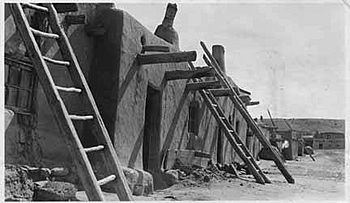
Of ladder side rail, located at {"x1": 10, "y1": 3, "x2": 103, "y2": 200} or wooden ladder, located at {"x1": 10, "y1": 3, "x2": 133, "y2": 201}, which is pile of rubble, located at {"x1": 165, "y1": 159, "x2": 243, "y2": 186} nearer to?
wooden ladder, located at {"x1": 10, "y1": 3, "x2": 133, "y2": 201}

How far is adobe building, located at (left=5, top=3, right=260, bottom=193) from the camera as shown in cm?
456

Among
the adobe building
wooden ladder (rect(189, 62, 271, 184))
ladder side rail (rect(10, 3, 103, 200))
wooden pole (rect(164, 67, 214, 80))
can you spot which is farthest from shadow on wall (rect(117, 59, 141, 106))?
wooden ladder (rect(189, 62, 271, 184))

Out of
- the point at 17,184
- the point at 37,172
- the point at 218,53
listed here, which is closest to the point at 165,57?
the point at 37,172

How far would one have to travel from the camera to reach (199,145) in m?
9.66

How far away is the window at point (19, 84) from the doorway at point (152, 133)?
2922 mm

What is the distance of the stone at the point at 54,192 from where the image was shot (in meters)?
3.96

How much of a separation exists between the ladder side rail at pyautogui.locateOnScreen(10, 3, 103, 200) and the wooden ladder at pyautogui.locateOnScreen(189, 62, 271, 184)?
17.7 ft

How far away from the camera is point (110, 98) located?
600 cm

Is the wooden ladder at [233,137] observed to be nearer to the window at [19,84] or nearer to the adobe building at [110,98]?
the adobe building at [110,98]

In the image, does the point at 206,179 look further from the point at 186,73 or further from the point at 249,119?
the point at 249,119

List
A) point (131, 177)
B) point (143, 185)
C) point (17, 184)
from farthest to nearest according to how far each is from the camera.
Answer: point (143, 185) < point (131, 177) < point (17, 184)

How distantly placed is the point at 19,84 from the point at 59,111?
153 cm

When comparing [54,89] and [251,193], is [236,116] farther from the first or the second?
[54,89]

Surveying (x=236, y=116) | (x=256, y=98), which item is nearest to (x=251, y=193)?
(x=236, y=116)
